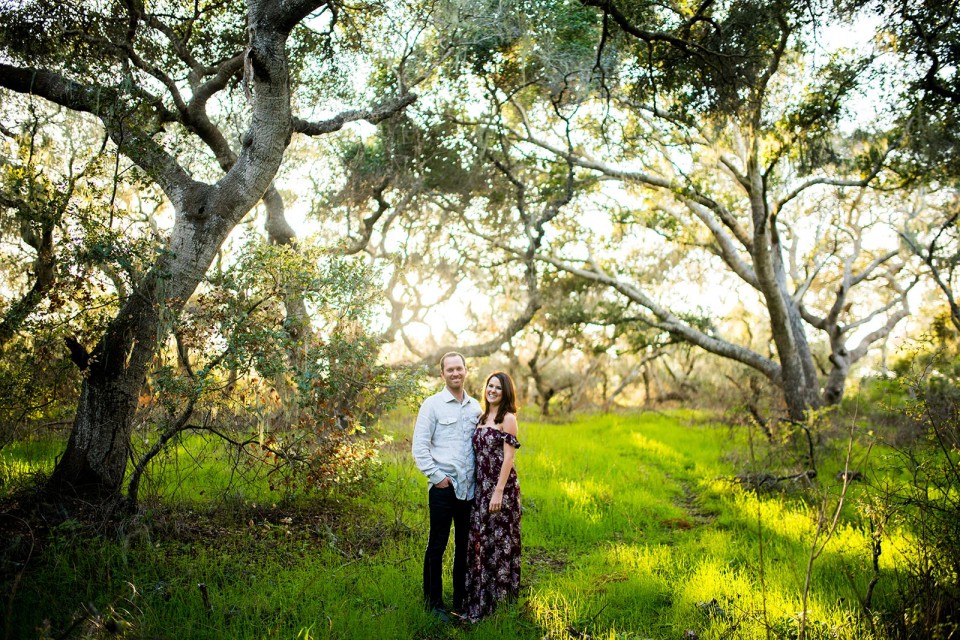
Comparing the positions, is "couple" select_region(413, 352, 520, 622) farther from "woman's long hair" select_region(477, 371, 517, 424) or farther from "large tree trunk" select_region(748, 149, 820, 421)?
"large tree trunk" select_region(748, 149, 820, 421)

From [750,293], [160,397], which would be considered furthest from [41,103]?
[750,293]

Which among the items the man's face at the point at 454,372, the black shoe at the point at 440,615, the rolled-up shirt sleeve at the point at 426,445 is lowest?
the black shoe at the point at 440,615

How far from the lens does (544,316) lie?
59.3 feet

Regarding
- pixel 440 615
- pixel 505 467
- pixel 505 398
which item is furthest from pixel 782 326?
pixel 440 615

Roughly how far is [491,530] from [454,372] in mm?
1273

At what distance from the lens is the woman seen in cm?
473

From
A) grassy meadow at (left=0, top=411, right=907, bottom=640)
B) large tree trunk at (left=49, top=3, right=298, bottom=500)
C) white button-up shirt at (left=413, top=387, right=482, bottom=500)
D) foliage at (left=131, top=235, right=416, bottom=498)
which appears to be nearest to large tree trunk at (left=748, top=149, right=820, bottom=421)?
grassy meadow at (left=0, top=411, right=907, bottom=640)

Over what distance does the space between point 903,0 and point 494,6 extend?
5.37 m

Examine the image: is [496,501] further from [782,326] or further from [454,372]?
[782,326]

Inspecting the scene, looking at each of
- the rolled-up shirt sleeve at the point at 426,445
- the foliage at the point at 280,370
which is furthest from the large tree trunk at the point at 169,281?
the rolled-up shirt sleeve at the point at 426,445

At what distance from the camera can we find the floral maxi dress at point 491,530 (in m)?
4.79

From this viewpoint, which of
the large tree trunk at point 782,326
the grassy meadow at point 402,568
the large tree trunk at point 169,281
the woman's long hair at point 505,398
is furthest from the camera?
the large tree trunk at point 782,326

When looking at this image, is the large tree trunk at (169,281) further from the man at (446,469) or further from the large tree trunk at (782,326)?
the large tree trunk at (782,326)

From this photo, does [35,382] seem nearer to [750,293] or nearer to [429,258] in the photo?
[429,258]
